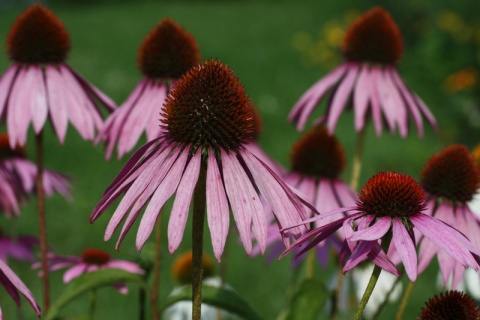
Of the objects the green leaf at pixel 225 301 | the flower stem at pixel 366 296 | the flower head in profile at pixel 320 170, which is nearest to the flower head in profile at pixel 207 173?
the flower stem at pixel 366 296

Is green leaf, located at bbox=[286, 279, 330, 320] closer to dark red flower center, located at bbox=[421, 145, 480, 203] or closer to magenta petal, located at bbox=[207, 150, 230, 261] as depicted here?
dark red flower center, located at bbox=[421, 145, 480, 203]

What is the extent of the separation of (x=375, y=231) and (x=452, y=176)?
54cm

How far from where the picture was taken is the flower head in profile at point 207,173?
31.5 inches

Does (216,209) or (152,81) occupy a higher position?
(152,81)

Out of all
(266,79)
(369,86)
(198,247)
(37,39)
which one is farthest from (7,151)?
(266,79)

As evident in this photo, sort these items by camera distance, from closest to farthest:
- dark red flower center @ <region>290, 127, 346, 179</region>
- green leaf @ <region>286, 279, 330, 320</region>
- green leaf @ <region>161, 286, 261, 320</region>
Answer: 1. green leaf @ <region>161, 286, 261, 320</region>
2. green leaf @ <region>286, 279, 330, 320</region>
3. dark red flower center @ <region>290, 127, 346, 179</region>

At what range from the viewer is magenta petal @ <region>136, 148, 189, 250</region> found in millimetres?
780

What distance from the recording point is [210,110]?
94cm

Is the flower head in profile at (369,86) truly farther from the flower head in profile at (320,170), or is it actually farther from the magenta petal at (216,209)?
the magenta petal at (216,209)

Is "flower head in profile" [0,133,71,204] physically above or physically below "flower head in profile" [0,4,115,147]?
below

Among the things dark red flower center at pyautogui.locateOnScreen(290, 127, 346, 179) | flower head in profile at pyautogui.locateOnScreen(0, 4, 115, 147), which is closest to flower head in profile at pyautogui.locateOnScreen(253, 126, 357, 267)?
dark red flower center at pyautogui.locateOnScreen(290, 127, 346, 179)

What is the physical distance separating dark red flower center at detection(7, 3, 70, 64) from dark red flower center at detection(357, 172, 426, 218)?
78 centimetres

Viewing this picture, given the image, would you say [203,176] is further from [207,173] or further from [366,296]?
[366,296]

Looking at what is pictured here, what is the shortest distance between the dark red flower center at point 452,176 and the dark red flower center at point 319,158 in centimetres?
24
